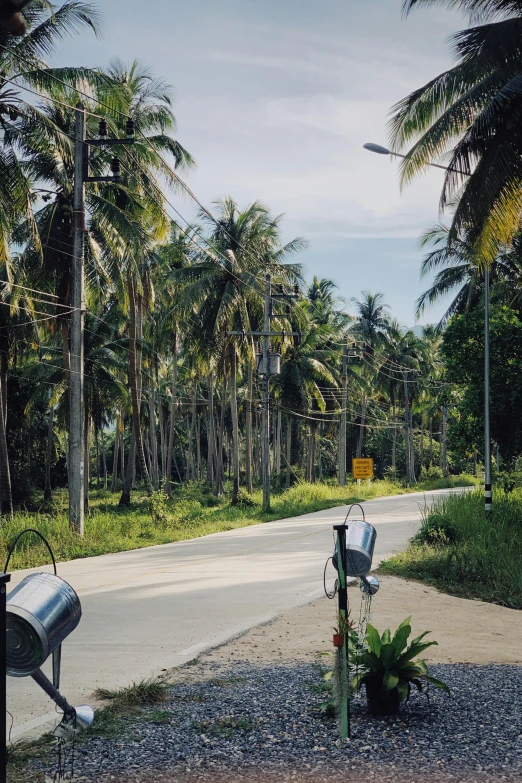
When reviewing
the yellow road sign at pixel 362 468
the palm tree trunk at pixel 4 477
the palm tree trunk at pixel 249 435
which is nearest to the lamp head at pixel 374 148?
the palm tree trunk at pixel 4 477

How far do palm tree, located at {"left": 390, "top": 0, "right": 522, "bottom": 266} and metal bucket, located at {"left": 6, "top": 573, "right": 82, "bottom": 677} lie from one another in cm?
1063

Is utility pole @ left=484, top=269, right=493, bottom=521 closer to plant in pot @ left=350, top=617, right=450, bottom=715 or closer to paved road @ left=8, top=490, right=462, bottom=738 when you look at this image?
paved road @ left=8, top=490, right=462, bottom=738

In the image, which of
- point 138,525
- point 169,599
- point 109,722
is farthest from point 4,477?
point 109,722

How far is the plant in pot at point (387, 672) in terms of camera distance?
201 inches

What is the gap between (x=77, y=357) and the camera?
725 inches

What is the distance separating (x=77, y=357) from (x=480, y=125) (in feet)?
33.4

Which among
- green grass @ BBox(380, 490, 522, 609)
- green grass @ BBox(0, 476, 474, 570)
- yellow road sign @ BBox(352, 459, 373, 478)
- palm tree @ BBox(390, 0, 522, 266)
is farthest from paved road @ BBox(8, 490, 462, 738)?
yellow road sign @ BBox(352, 459, 373, 478)

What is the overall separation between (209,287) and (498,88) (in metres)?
20.2

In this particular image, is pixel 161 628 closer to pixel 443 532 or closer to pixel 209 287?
pixel 443 532

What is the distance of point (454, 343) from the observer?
20.2 metres

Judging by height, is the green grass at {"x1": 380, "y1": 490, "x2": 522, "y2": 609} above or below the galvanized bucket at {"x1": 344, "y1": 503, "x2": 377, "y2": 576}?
below

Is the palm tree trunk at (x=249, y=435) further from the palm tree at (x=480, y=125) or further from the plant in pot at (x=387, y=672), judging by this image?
the plant in pot at (x=387, y=672)

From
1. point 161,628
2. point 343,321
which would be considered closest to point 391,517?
point 161,628

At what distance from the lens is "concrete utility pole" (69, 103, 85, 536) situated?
18062 millimetres
